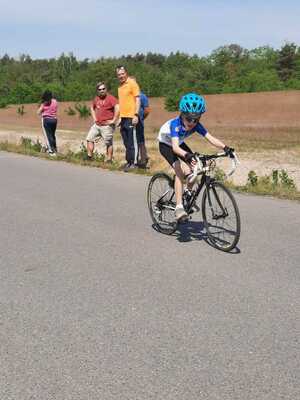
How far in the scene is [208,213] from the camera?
6.92 meters

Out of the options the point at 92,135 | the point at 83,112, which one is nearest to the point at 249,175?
the point at 92,135

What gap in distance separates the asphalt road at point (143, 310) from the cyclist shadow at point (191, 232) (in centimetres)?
5

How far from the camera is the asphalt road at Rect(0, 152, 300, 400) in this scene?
372 cm

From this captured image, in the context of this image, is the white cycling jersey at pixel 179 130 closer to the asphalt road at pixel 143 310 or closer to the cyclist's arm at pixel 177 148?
the cyclist's arm at pixel 177 148

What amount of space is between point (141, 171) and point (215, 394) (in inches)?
385

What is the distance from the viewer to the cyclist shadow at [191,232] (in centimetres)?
734

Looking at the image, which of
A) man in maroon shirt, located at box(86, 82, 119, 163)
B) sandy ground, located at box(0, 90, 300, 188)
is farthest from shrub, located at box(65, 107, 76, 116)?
man in maroon shirt, located at box(86, 82, 119, 163)

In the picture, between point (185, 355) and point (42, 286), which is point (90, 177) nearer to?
point (42, 286)

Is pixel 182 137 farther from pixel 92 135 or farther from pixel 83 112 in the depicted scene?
pixel 83 112

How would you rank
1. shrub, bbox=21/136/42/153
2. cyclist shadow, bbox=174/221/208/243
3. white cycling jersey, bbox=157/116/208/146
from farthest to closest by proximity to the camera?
1. shrub, bbox=21/136/42/153
2. cyclist shadow, bbox=174/221/208/243
3. white cycling jersey, bbox=157/116/208/146

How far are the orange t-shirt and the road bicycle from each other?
5.63 m

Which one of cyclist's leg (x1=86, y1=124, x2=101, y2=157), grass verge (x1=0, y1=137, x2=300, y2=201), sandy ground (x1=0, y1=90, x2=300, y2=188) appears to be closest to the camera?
grass verge (x1=0, y1=137, x2=300, y2=201)

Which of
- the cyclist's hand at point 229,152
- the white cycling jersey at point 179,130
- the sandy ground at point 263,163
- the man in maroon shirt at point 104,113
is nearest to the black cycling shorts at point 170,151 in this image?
the white cycling jersey at point 179,130

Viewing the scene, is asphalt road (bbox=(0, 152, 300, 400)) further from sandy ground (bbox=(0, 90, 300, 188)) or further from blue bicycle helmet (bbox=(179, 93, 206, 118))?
sandy ground (bbox=(0, 90, 300, 188))
